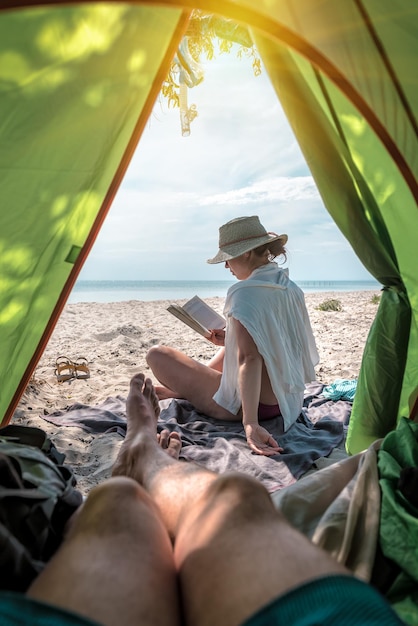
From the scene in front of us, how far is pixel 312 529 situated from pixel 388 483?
23 centimetres

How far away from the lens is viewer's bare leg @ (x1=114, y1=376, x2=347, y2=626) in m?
0.70

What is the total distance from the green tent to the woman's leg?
811 mm

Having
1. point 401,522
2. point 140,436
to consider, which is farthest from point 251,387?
point 401,522

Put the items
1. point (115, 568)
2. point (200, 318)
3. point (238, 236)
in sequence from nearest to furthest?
point (115, 568), point (238, 236), point (200, 318)

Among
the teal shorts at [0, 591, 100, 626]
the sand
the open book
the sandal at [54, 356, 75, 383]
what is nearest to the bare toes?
the sand

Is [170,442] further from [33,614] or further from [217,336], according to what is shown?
[33,614]

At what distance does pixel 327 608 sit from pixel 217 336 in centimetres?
237

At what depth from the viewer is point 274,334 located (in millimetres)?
2498

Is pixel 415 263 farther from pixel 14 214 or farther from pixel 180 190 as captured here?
pixel 180 190

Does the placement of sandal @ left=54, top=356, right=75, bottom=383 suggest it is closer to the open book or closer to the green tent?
the green tent

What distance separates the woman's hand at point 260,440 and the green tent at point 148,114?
15.0 inches

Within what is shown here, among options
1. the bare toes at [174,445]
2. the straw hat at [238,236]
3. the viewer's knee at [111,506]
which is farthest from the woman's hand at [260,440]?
the viewer's knee at [111,506]

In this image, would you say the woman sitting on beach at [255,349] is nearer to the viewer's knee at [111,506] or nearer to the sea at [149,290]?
the viewer's knee at [111,506]

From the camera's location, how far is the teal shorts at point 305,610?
606mm
